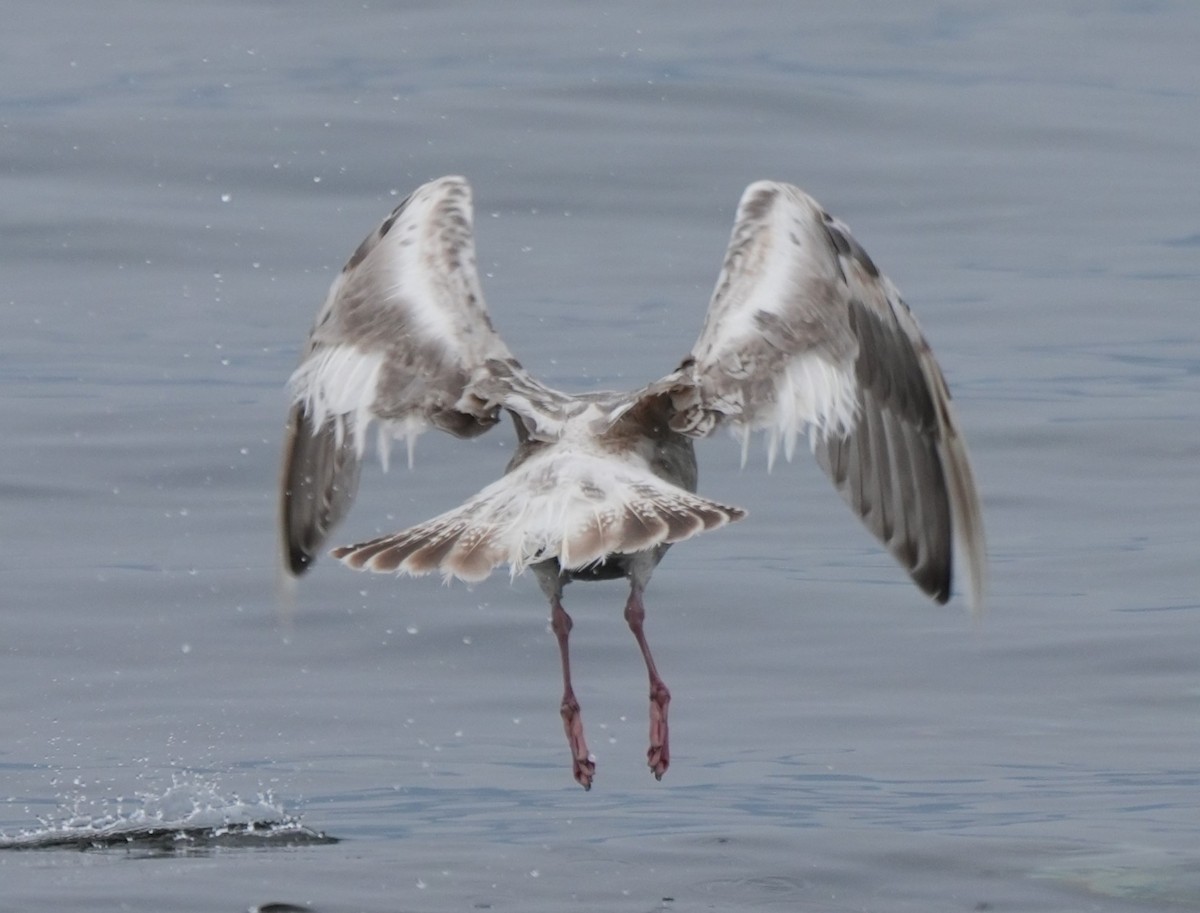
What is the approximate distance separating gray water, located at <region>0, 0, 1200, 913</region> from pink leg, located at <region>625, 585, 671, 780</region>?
1.40 feet

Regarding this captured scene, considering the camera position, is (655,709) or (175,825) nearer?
(655,709)

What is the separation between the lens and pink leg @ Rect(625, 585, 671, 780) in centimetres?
807

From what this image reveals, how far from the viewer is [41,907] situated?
311 inches

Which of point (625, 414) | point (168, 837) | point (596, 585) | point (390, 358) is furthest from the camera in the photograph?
point (596, 585)

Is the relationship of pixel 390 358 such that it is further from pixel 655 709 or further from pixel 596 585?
pixel 596 585

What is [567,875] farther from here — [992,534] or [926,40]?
[926,40]

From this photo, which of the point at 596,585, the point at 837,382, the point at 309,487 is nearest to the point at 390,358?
the point at 309,487

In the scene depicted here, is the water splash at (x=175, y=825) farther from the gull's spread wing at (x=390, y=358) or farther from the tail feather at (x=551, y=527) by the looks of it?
the tail feather at (x=551, y=527)

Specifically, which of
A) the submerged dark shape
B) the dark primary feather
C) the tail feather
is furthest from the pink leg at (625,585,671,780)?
the dark primary feather

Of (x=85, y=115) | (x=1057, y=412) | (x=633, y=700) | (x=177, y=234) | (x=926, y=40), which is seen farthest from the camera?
(x=926, y=40)

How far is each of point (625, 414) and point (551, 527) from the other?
2.53 feet

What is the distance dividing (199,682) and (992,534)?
13.7ft

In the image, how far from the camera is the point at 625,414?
808 centimetres

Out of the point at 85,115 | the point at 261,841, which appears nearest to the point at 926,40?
the point at 85,115
